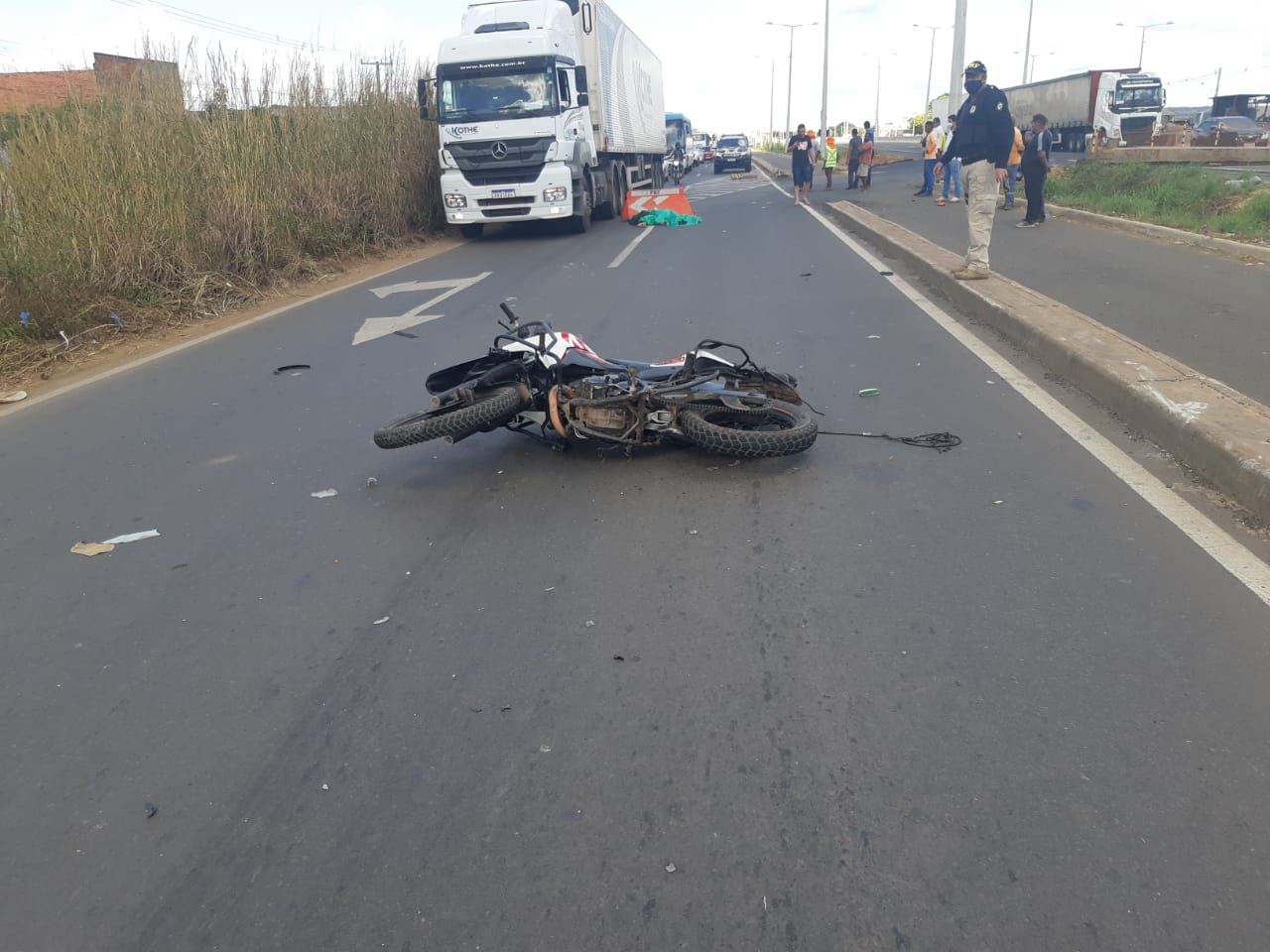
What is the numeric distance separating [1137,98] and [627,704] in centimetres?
4655

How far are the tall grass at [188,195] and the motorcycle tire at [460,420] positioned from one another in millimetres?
6101

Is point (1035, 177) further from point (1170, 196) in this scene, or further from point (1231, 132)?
point (1231, 132)

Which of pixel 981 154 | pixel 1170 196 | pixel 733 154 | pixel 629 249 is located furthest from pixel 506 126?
pixel 733 154

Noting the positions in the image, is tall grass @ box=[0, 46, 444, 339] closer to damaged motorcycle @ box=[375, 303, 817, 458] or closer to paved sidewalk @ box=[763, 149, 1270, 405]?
damaged motorcycle @ box=[375, 303, 817, 458]

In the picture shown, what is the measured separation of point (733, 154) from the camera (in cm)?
5222

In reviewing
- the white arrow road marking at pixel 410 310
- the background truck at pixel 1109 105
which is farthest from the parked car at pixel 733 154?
the white arrow road marking at pixel 410 310

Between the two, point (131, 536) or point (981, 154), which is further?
point (981, 154)

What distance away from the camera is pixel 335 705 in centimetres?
316

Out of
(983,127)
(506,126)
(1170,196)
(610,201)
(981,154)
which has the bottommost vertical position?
(610,201)

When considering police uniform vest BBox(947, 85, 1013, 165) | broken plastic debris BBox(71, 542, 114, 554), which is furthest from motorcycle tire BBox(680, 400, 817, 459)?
police uniform vest BBox(947, 85, 1013, 165)

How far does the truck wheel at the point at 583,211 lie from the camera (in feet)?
60.4

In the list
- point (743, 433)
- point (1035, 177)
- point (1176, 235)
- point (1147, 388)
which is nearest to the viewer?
point (743, 433)

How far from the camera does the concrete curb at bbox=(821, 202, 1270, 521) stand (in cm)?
453

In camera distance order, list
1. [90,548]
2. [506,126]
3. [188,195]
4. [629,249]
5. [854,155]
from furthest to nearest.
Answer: [854,155], [506,126], [629,249], [188,195], [90,548]
